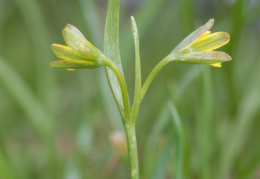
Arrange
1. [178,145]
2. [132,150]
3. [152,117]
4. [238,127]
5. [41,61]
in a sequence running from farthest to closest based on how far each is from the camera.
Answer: [152,117]
[41,61]
[238,127]
[178,145]
[132,150]

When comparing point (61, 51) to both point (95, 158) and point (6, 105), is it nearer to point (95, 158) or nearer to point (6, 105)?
point (95, 158)

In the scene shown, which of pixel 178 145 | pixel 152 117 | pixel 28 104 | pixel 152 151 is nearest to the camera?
pixel 178 145

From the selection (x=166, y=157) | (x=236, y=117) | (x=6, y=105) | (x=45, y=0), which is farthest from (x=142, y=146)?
(x=45, y=0)

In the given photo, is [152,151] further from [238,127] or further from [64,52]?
[64,52]

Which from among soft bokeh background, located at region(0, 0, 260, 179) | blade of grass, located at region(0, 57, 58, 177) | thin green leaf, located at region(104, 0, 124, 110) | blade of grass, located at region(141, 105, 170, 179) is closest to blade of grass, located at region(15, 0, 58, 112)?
soft bokeh background, located at region(0, 0, 260, 179)

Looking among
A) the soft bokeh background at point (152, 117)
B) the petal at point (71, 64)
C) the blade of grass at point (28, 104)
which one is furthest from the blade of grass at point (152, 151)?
the petal at point (71, 64)

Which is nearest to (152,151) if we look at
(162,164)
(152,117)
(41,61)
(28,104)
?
(162,164)

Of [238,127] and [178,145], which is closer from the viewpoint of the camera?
[178,145]

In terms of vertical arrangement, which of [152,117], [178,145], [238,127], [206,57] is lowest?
[152,117]
